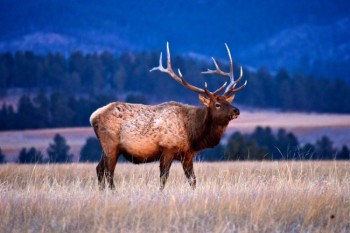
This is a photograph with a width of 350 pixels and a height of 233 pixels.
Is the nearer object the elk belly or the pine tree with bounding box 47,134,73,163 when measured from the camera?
the elk belly

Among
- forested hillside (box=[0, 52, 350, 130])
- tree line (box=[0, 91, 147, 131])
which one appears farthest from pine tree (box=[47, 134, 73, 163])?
forested hillside (box=[0, 52, 350, 130])

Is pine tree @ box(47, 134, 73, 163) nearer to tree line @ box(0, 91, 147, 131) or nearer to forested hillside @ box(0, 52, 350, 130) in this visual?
tree line @ box(0, 91, 147, 131)

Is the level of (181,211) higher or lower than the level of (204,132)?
lower

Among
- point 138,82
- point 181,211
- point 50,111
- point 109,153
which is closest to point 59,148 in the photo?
point 50,111

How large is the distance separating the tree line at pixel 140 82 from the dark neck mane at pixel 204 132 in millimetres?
83444

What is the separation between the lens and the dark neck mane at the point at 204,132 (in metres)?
13.9

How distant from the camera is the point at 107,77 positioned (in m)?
109

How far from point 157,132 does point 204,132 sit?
99 cm

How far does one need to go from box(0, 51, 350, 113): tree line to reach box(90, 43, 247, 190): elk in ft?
274

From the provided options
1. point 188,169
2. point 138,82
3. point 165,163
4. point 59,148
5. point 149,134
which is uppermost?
point 138,82

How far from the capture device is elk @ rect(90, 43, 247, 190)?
13531mm

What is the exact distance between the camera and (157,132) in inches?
533

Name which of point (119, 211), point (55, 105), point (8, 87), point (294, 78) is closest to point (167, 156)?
point (119, 211)

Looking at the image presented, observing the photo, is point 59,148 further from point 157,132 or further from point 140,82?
point 157,132
